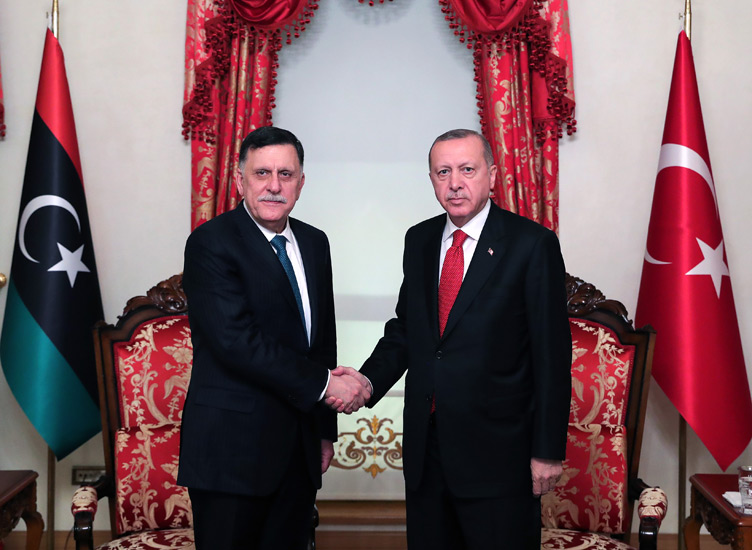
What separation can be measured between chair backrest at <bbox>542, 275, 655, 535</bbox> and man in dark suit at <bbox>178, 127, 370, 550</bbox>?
3.26 feet

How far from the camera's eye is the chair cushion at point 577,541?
96.4 inches

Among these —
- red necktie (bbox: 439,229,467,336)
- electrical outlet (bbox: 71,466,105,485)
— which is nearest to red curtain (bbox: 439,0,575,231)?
red necktie (bbox: 439,229,467,336)

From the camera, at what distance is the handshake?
2.11 metres

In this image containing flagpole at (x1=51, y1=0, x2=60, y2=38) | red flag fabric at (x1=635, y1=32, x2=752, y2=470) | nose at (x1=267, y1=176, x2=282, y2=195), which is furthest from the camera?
flagpole at (x1=51, y1=0, x2=60, y2=38)

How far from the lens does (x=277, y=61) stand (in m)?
3.43

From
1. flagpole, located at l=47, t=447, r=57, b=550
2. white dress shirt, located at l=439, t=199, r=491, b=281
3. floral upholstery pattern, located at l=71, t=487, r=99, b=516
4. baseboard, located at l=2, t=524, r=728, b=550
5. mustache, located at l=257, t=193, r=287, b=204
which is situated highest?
mustache, located at l=257, t=193, r=287, b=204

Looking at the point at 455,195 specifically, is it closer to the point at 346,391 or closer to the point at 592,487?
the point at 346,391

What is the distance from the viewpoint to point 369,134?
3.51m

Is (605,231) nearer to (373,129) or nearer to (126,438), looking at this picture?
(373,129)

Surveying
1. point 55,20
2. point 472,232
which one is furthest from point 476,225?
point 55,20

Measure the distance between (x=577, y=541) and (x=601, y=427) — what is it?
0.44 metres

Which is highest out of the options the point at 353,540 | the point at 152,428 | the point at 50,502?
the point at 152,428

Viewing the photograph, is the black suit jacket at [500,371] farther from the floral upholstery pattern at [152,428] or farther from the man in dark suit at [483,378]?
the floral upholstery pattern at [152,428]

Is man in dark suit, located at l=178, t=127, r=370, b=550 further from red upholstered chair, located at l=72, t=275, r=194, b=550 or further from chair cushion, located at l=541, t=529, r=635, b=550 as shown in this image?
chair cushion, located at l=541, t=529, r=635, b=550
